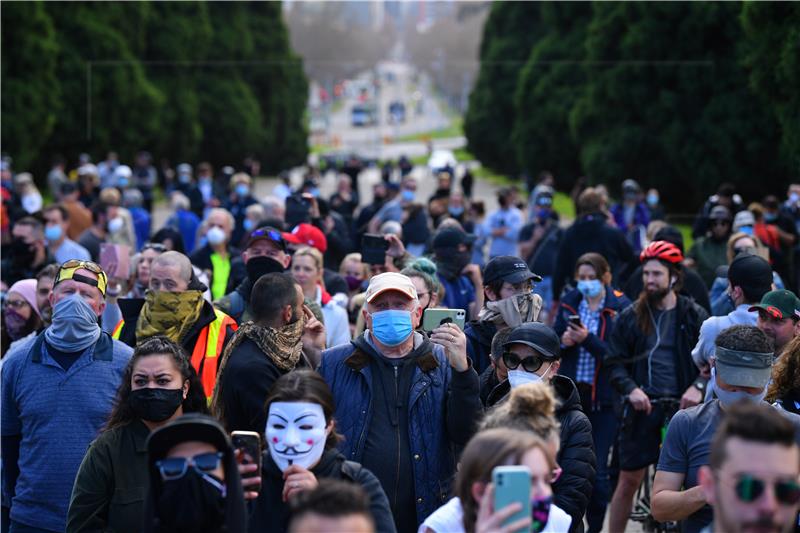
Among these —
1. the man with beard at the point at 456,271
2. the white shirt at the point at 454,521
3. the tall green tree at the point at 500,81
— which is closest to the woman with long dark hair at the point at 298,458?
the white shirt at the point at 454,521

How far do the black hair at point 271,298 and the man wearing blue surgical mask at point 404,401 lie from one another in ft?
1.92

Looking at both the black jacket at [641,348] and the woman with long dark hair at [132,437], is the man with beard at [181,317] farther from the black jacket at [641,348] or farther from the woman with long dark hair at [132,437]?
the black jacket at [641,348]

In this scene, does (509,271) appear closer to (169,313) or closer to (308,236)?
(169,313)

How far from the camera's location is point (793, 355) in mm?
6434

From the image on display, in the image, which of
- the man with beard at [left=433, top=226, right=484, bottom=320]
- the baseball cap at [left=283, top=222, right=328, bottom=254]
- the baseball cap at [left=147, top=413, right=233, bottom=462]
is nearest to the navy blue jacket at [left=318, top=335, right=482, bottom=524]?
the baseball cap at [left=147, top=413, right=233, bottom=462]

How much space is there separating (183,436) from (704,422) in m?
2.38

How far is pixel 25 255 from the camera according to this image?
11.5m

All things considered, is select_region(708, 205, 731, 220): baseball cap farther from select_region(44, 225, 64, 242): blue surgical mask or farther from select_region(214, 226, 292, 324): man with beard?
select_region(44, 225, 64, 242): blue surgical mask

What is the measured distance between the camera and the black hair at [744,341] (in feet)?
19.0

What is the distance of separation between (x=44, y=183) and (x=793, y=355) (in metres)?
34.7

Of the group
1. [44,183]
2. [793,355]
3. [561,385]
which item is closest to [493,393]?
[561,385]

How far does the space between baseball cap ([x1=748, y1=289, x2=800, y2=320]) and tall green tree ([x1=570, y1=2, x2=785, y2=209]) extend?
66.7 ft

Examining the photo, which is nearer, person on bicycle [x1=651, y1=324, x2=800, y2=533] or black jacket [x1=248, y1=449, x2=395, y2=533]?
black jacket [x1=248, y1=449, x2=395, y2=533]

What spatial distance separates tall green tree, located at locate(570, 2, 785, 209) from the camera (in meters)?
28.5
